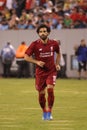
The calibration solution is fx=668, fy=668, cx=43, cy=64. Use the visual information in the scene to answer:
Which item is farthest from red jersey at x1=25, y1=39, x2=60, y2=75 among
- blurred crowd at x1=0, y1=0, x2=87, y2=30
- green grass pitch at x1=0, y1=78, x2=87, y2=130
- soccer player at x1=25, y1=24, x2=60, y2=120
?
blurred crowd at x1=0, y1=0, x2=87, y2=30

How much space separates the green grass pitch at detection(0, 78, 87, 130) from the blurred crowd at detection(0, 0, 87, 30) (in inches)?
401

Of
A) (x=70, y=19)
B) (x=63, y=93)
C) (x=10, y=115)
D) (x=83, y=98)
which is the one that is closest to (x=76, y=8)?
(x=70, y=19)

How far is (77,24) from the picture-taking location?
33.8 m

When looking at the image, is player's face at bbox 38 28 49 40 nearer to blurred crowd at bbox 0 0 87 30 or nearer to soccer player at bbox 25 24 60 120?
soccer player at bbox 25 24 60 120

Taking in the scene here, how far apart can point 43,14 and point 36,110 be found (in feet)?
61.9

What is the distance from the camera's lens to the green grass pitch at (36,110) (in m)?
12.5

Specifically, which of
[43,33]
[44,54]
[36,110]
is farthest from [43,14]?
[43,33]

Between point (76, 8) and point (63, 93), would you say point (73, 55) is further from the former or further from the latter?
point (63, 93)

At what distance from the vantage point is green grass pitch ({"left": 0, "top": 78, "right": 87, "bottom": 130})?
12500 mm

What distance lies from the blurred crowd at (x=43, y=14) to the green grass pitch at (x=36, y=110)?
1017 centimetres

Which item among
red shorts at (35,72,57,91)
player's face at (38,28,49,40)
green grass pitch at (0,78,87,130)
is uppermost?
player's face at (38,28,49,40)

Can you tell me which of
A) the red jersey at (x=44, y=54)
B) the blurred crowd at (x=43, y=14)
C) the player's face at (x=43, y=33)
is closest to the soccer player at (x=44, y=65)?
the red jersey at (x=44, y=54)

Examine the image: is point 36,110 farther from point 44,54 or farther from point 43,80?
point 44,54

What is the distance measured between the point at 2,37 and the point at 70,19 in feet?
12.5
